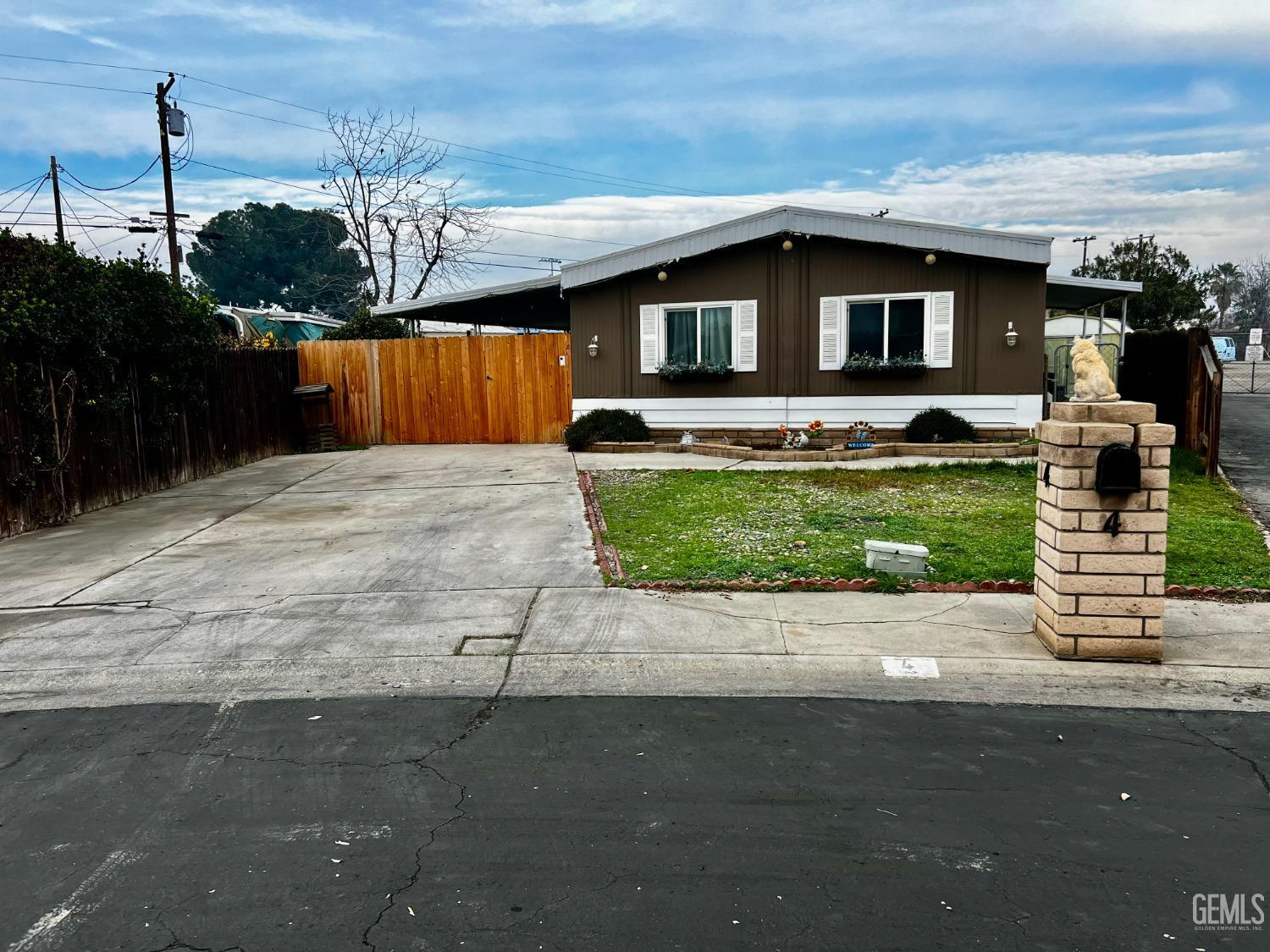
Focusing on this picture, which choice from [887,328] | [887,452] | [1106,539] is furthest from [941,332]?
[1106,539]

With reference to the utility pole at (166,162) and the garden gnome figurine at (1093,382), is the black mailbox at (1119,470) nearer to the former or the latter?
the garden gnome figurine at (1093,382)

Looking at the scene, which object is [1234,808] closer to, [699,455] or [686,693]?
[686,693]

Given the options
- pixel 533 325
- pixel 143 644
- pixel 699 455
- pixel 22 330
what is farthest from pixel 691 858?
pixel 533 325

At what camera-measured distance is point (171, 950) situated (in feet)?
8.35

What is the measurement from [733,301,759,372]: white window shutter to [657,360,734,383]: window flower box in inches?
10.4

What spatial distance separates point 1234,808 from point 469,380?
50.4 feet

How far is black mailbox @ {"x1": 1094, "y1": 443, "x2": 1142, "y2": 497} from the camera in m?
4.61

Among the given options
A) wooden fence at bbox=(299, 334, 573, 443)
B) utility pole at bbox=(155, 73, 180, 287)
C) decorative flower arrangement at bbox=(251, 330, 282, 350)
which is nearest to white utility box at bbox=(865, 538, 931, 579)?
wooden fence at bbox=(299, 334, 573, 443)

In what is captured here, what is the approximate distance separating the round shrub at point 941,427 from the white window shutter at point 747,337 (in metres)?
3.02

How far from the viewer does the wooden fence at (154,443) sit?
883 centimetres

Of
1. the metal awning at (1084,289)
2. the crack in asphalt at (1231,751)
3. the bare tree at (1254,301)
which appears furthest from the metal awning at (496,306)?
the bare tree at (1254,301)

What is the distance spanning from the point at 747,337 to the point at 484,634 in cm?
1105

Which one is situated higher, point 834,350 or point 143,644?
point 834,350

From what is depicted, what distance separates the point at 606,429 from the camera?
15477 mm
